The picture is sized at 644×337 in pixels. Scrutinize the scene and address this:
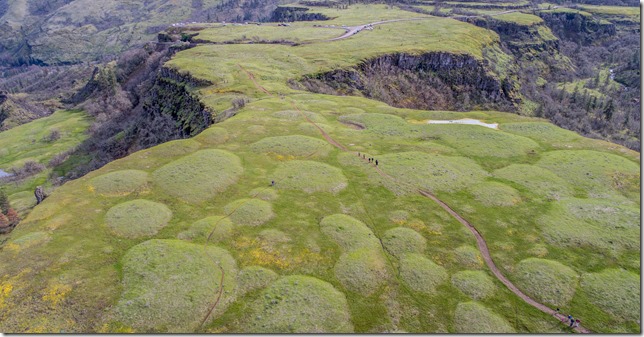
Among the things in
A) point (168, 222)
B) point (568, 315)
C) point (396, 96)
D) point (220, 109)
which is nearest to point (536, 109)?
point (396, 96)

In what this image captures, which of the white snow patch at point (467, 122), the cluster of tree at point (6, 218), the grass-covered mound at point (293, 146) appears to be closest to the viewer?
the grass-covered mound at point (293, 146)

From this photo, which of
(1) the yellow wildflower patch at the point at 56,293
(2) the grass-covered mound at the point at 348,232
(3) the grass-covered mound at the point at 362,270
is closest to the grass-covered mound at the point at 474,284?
(3) the grass-covered mound at the point at 362,270

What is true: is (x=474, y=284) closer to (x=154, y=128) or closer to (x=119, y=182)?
(x=119, y=182)

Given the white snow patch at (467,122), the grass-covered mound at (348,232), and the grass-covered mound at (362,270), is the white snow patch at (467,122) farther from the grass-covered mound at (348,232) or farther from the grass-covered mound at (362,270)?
the grass-covered mound at (362,270)

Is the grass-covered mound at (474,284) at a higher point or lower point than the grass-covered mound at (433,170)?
lower

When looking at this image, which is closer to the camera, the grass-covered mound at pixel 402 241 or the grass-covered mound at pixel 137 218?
the grass-covered mound at pixel 402 241

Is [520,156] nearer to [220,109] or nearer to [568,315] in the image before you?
[568,315]
